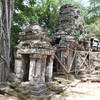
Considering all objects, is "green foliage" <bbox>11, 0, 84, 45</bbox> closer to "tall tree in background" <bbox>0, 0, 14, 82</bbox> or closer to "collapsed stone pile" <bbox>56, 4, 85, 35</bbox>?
"tall tree in background" <bbox>0, 0, 14, 82</bbox>

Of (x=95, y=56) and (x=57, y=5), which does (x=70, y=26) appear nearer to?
(x=95, y=56)

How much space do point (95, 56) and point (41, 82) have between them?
306 inches

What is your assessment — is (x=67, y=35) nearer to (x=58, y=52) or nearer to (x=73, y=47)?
(x=73, y=47)

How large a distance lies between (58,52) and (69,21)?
10.5 feet

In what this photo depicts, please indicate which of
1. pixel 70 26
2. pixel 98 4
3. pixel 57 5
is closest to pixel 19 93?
pixel 70 26

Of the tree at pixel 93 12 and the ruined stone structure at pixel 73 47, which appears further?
the tree at pixel 93 12

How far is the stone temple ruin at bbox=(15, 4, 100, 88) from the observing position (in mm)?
7977

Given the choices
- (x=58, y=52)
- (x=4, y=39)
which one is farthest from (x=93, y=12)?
(x=4, y=39)

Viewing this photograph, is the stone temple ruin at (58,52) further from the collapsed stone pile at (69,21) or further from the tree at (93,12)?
the tree at (93,12)

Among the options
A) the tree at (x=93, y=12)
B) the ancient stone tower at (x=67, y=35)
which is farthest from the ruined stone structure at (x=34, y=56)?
the tree at (x=93, y=12)

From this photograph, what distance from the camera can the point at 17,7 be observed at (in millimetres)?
13906

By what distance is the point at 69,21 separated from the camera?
1318 centimetres

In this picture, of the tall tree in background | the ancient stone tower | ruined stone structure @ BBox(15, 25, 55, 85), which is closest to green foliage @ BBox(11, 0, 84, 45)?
the tall tree in background

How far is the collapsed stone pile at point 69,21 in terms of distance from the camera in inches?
512
